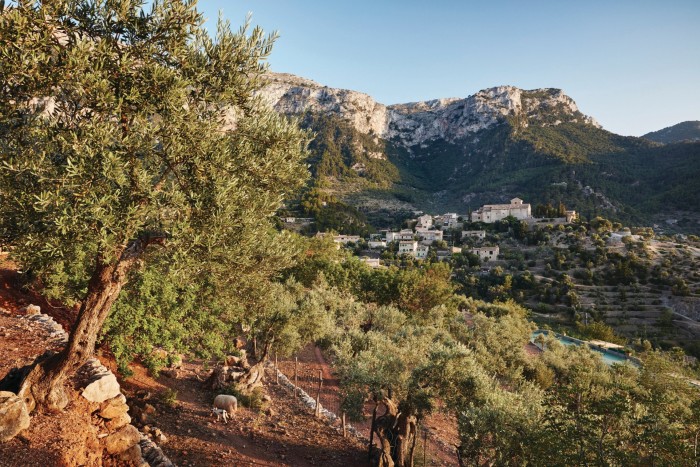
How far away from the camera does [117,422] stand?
31.3 ft

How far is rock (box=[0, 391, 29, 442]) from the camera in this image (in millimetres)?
7074

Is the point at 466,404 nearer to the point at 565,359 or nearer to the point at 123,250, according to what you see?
the point at 123,250

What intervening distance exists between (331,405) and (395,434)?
879cm

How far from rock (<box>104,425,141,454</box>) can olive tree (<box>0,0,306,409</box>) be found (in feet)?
5.08

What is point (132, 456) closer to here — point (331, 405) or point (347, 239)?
point (331, 405)

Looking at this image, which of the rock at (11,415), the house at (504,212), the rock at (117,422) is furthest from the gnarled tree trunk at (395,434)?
the house at (504,212)

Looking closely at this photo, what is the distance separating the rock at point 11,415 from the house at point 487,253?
101 meters

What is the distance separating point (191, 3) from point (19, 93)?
4.08m

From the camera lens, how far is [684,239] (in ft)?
338

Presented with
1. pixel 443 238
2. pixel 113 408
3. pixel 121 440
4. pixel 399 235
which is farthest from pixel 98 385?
pixel 443 238

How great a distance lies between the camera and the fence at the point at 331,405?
59.3 feet

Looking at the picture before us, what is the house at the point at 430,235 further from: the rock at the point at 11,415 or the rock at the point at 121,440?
the rock at the point at 11,415

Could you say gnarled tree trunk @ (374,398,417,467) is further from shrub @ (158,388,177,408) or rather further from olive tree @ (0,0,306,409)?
olive tree @ (0,0,306,409)

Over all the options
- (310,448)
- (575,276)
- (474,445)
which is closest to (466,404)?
(474,445)
